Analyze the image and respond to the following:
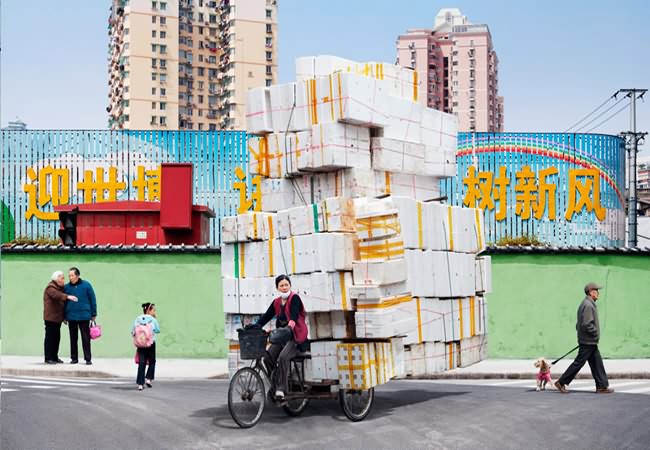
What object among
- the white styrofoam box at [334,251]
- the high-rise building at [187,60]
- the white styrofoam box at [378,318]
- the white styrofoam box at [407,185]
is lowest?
the white styrofoam box at [378,318]

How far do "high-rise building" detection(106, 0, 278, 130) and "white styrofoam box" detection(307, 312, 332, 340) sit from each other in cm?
12622

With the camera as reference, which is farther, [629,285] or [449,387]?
[629,285]

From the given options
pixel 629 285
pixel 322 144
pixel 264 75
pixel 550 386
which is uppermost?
pixel 264 75

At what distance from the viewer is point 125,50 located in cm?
13812

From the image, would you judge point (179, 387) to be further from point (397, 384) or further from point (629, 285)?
point (629, 285)

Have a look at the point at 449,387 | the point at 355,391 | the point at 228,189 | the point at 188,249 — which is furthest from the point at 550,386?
the point at 228,189

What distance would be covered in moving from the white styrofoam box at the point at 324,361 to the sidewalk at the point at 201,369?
21.6 feet

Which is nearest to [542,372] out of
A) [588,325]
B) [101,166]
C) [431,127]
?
[588,325]

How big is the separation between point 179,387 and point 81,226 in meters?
14.3

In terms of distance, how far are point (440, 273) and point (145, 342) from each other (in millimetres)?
5308

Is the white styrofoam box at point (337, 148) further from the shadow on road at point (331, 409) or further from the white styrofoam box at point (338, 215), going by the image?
the shadow on road at point (331, 409)

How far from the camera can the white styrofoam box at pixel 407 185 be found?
1254 cm

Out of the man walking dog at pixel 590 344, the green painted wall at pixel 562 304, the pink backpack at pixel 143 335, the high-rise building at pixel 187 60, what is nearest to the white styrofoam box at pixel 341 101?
the man walking dog at pixel 590 344

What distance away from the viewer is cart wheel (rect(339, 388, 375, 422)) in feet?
37.3
